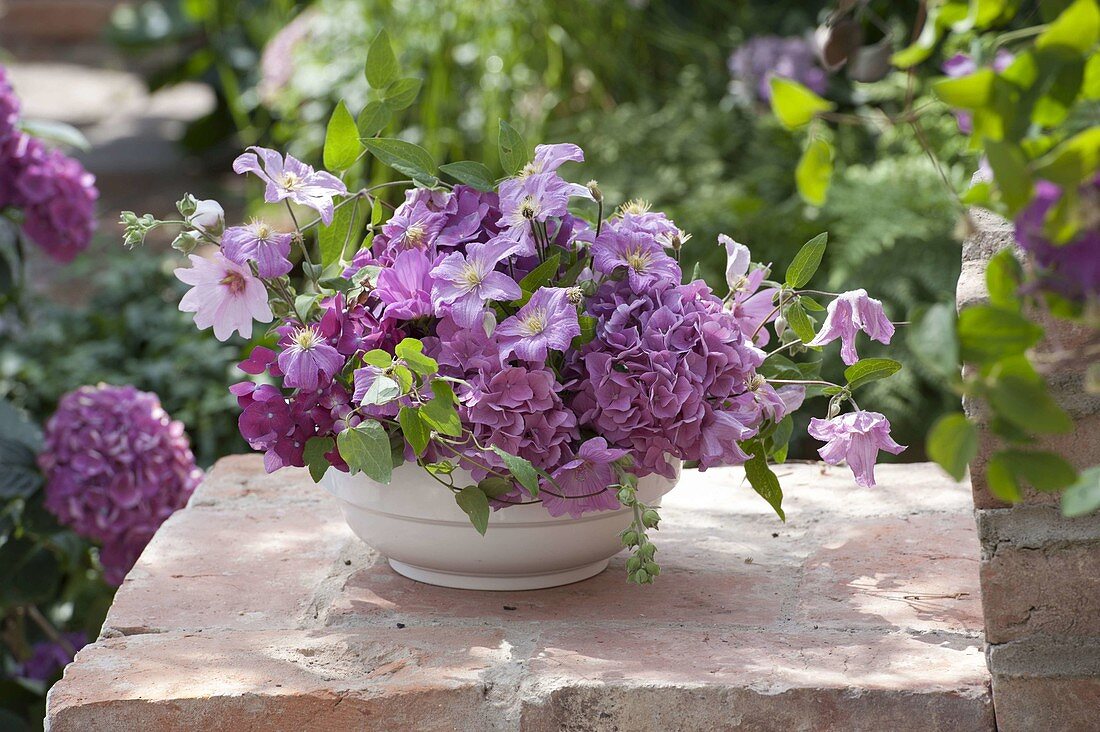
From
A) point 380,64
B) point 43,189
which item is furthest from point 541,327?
point 43,189

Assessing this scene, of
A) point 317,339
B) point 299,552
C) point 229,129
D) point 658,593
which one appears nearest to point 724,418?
point 658,593

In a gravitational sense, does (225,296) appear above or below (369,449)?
above

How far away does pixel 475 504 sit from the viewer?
4.02ft

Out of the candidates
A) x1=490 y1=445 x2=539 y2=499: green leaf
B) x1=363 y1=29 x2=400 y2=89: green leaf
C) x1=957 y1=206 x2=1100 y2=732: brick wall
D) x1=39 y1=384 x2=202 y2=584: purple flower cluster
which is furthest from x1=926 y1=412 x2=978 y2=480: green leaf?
x1=39 y1=384 x2=202 y2=584: purple flower cluster

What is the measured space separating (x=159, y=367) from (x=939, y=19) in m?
2.56

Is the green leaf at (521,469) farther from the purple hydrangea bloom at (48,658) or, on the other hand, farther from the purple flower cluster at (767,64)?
the purple flower cluster at (767,64)

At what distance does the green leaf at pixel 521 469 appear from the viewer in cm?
115

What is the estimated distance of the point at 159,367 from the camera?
10.1ft

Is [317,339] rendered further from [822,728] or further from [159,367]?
[159,367]

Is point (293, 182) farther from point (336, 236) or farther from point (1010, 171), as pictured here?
point (1010, 171)

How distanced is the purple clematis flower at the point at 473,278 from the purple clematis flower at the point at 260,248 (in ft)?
0.50

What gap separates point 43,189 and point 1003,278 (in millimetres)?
1892

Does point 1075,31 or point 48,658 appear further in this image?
point 48,658

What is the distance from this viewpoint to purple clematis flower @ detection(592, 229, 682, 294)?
1237 mm
